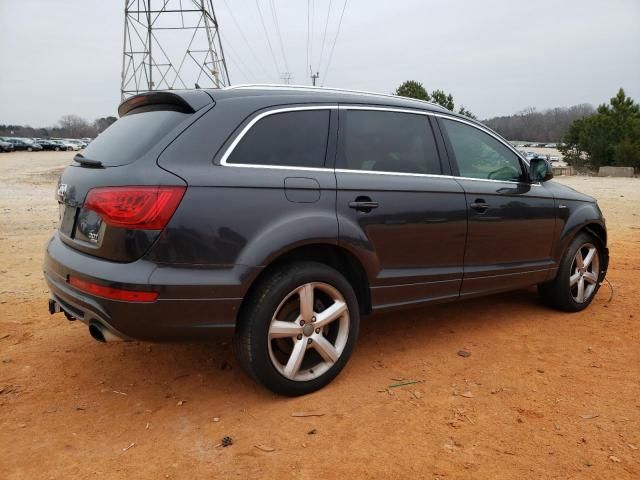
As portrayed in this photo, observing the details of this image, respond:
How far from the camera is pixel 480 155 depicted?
165 inches

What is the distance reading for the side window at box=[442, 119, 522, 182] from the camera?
Answer: 4.00 m

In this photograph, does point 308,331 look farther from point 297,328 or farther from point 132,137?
point 132,137

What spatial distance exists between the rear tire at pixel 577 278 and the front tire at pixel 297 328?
2319 millimetres

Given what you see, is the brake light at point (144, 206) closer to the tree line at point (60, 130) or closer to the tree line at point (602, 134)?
the tree line at point (602, 134)

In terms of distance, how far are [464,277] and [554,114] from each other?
2827 inches

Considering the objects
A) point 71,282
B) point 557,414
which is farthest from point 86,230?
point 557,414

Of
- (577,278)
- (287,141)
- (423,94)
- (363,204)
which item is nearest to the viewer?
(287,141)

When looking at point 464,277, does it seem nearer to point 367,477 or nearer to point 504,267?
point 504,267

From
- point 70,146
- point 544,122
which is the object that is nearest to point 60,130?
point 70,146

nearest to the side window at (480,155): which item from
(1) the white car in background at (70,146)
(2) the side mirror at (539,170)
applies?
(2) the side mirror at (539,170)

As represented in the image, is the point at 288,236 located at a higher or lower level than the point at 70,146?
lower

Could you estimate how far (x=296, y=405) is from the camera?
10.0ft

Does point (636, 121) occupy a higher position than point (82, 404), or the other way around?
point (636, 121)

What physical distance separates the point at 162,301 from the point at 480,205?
237 centimetres
